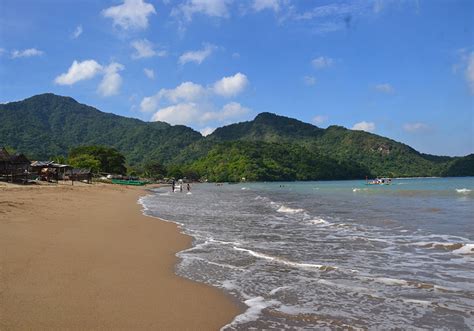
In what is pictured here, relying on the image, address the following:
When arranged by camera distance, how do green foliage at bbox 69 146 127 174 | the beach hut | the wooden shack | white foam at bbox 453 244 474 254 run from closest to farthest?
white foam at bbox 453 244 474 254 < the wooden shack < the beach hut < green foliage at bbox 69 146 127 174

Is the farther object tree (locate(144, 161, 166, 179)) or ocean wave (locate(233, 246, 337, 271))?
tree (locate(144, 161, 166, 179))

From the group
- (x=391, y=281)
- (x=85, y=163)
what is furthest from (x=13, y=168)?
(x=85, y=163)

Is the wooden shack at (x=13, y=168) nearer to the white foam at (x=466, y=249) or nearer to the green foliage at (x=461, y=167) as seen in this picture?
the white foam at (x=466, y=249)

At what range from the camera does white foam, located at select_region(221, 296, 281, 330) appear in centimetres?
529

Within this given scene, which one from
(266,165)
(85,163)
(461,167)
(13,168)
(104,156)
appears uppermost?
(461,167)

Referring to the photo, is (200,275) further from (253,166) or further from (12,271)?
(253,166)

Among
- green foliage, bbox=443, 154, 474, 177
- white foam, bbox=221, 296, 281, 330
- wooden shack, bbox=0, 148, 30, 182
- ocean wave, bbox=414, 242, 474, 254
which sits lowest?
white foam, bbox=221, 296, 281, 330

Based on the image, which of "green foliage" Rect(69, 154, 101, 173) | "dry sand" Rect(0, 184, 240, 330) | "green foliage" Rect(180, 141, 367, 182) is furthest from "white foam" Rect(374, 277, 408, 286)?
"green foliage" Rect(180, 141, 367, 182)

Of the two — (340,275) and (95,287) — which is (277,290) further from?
(95,287)

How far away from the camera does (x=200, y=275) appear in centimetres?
793

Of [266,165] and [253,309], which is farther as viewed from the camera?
[266,165]

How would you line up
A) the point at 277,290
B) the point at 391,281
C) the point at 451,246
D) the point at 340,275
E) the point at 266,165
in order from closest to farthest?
the point at 277,290 → the point at 391,281 → the point at 340,275 → the point at 451,246 → the point at 266,165

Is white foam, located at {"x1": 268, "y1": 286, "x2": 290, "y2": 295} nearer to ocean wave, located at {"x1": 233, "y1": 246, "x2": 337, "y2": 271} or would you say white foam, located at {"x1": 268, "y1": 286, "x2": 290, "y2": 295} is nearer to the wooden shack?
ocean wave, located at {"x1": 233, "y1": 246, "x2": 337, "y2": 271}

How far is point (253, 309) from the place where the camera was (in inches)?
229
